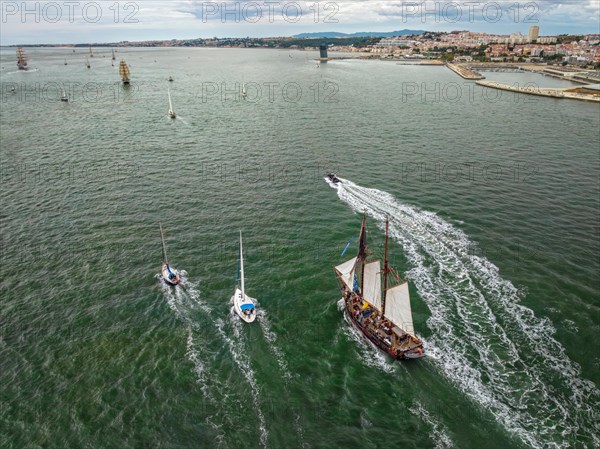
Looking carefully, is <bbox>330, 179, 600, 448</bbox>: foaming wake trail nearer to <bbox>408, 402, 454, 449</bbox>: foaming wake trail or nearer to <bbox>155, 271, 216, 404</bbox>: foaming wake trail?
<bbox>408, 402, 454, 449</bbox>: foaming wake trail

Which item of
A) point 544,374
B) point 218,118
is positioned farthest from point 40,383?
point 218,118

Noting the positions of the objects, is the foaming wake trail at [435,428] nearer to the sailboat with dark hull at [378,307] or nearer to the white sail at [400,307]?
the sailboat with dark hull at [378,307]

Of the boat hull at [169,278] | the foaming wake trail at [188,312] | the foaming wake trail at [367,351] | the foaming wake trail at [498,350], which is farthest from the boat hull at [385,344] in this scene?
the boat hull at [169,278]

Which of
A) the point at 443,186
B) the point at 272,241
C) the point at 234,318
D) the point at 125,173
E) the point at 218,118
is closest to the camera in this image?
the point at 234,318

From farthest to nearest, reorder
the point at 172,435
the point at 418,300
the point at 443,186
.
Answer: the point at 443,186, the point at 418,300, the point at 172,435

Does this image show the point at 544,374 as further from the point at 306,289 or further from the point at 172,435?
the point at 172,435

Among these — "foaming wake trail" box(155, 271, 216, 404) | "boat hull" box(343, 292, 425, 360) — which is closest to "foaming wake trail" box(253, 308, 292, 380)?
"foaming wake trail" box(155, 271, 216, 404)
